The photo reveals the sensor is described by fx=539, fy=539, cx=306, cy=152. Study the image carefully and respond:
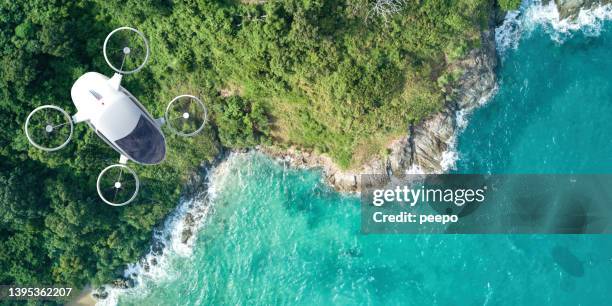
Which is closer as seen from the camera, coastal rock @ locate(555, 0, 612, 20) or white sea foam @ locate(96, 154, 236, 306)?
coastal rock @ locate(555, 0, 612, 20)

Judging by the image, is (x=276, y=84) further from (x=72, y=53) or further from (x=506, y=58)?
(x=506, y=58)

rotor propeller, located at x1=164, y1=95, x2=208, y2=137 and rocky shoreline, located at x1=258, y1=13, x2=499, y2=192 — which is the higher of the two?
rotor propeller, located at x1=164, y1=95, x2=208, y2=137

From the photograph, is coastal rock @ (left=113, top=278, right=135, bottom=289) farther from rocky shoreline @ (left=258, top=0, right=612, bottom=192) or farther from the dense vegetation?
rocky shoreline @ (left=258, top=0, right=612, bottom=192)

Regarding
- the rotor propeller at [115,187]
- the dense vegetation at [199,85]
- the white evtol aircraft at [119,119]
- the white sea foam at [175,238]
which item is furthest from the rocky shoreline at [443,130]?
the rotor propeller at [115,187]

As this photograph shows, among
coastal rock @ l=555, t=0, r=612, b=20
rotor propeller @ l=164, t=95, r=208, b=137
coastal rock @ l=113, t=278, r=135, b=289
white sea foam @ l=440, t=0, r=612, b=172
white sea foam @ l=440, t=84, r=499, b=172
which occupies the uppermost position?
coastal rock @ l=555, t=0, r=612, b=20

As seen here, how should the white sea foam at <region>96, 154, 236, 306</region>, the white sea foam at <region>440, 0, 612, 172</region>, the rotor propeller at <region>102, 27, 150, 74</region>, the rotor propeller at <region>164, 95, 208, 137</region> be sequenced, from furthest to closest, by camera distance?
the white sea foam at <region>96, 154, 236, 306</region> < the white sea foam at <region>440, 0, 612, 172</region> < the rotor propeller at <region>164, 95, 208, 137</region> < the rotor propeller at <region>102, 27, 150, 74</region>

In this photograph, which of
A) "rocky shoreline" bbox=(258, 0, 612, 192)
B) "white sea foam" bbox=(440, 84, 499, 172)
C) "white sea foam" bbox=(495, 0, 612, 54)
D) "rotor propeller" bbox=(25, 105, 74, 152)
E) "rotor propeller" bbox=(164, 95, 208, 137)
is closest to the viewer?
"rotor propeller" bbox=(25, 105, 74, 152)

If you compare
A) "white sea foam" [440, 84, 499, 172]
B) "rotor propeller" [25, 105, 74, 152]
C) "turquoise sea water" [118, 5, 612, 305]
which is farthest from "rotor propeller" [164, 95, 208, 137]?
"white sea foam" [440, 84, 499, 172]
